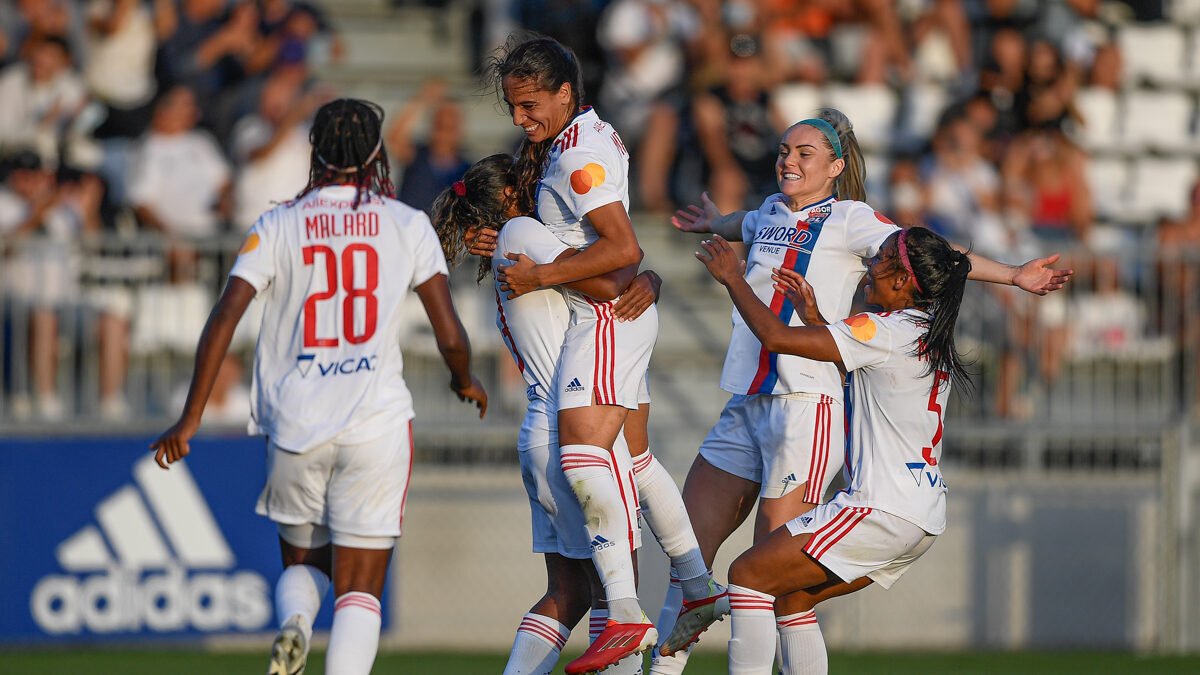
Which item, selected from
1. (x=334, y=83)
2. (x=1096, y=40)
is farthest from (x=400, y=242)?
(x=1096, y=40)

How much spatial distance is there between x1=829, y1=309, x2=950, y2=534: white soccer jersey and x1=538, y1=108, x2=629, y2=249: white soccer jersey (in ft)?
3.14

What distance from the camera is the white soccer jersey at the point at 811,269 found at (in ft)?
19.6

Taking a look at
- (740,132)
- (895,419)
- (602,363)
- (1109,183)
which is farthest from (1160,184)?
(602,363)

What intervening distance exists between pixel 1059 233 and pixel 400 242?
838cm

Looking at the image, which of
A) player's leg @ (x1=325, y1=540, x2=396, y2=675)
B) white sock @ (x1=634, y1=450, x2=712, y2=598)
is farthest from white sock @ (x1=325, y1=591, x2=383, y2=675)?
white sock @ (x1=634, y1=450, x2=712, y2=598)

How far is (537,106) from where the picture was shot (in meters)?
5.66

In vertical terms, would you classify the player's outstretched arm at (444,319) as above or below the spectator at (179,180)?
below

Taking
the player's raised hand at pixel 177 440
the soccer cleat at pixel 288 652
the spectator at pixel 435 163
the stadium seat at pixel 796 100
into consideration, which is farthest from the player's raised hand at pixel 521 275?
the stadium seat at pixel 796 100

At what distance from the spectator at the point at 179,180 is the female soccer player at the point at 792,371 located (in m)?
5.87

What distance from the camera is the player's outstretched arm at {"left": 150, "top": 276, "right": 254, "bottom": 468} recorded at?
17.4ft

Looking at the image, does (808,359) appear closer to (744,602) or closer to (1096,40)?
(744,602)

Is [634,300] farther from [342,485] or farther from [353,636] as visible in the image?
[353,636]

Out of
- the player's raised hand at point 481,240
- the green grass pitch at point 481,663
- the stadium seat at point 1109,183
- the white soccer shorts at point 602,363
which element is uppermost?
the stadium seat at point 1109,183

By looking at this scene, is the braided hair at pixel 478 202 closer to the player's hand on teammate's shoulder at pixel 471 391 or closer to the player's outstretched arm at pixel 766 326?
the player's hand on teammate's shoulder at pixel 471 391
